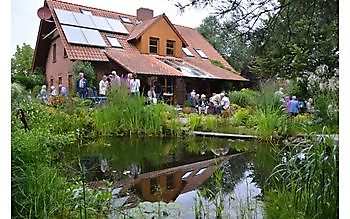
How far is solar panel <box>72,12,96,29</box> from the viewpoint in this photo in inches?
348

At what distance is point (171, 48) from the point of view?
988 cm

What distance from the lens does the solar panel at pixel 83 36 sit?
8219 millimetres

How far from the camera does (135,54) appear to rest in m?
9.40

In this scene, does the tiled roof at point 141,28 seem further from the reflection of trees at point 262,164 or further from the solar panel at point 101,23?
the reflection of trees at point 262,164

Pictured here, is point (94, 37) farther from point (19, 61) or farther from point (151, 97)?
point (19, 61)

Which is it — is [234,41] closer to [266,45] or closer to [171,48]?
[266,45]

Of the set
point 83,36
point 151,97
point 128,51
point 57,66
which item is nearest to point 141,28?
point 128,51

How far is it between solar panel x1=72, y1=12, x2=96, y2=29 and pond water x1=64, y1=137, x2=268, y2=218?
5.06 meters

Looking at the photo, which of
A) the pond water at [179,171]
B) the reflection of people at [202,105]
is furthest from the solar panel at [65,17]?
the pond water at [179,171]

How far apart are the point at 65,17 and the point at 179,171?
6.78 m

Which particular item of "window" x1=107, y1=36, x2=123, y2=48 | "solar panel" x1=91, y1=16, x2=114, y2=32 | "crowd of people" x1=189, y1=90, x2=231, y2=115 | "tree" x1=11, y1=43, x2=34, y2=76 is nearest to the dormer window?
"solar panel" x1=91, y1=16, x2=114, y2=32

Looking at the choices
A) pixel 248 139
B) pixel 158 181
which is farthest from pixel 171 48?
pixel 158 181

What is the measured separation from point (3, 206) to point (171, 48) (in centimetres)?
940

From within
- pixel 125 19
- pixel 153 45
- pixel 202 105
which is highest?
pixel 125 19
